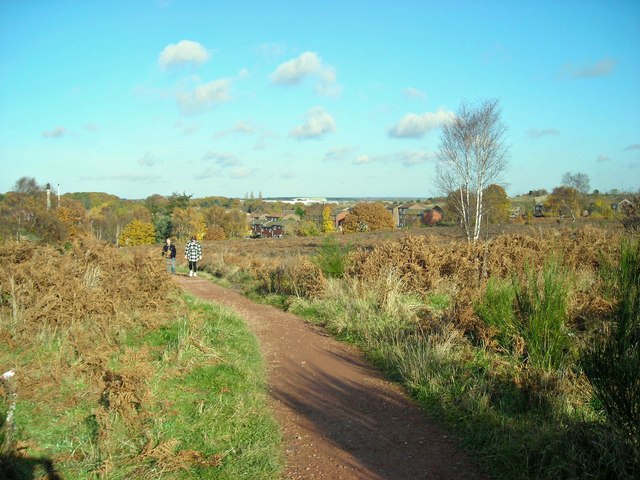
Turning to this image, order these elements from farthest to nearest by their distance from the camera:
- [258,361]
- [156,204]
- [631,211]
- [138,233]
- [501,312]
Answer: [156,204] < [138,233] < [631,211] < [258,361] < [501,312]

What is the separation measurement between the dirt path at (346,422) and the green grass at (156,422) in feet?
0.93

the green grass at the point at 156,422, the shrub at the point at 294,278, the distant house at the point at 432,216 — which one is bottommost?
the green grass at the point at 156,422

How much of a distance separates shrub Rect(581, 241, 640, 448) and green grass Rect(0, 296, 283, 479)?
2.74 metres

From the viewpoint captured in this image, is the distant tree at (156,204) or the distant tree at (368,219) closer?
the distant tree at (368,219)

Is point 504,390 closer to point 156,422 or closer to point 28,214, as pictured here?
point 156,422

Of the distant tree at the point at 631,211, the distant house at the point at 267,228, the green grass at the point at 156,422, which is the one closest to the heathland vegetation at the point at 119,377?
the green grass at the point at 156,422

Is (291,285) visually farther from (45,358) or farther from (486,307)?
(45,358)

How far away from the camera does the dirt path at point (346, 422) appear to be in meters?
4.73

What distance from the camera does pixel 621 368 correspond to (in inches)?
156

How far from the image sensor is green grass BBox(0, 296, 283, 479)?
4531 mm

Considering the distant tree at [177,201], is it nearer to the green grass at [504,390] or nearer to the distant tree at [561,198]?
the distant tree at [561,198]

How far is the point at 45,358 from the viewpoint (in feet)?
21.3

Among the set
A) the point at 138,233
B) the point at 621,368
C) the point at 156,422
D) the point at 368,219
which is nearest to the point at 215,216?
the point at 138,233

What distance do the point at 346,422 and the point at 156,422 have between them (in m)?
1.98
